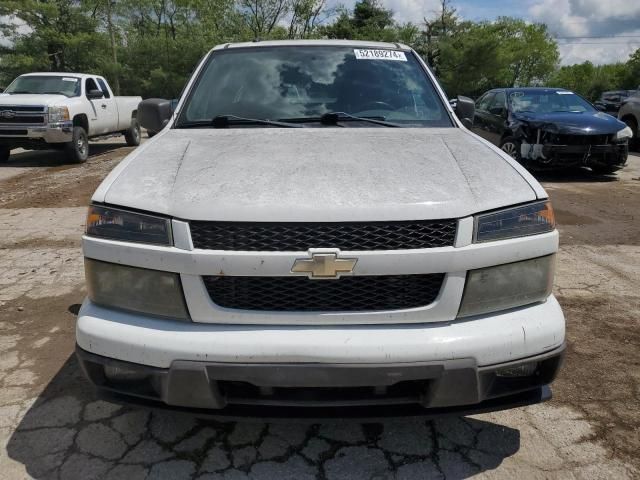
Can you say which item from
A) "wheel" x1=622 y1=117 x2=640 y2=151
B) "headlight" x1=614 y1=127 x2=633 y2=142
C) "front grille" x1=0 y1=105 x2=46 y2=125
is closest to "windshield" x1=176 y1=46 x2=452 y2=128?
"headlight" x1=614 y1=127 x2=633 y2=142

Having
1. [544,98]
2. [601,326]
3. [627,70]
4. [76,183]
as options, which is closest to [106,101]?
[76,183]

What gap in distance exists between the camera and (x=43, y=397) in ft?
8.79

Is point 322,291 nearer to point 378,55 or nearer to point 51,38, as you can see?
point 378,55

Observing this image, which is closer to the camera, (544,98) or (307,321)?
(307,321)

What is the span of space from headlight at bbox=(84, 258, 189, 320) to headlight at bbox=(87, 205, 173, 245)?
112 mm

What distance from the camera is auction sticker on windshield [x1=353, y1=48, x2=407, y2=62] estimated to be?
3.39 metres

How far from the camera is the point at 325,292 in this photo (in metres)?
1.90

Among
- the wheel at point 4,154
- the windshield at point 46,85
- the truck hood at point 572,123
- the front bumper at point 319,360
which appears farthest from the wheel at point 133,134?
the front bumper at point 319,360

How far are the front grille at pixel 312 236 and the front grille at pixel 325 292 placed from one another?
0.41 ft

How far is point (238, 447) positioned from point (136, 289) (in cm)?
87

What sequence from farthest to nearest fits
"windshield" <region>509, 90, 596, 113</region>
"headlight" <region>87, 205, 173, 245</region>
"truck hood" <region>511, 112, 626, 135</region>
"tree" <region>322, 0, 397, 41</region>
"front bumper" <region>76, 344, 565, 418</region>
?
"tree" <region>322, 0, 397, 41</region>, "windshield" <region>509, 90, 596, 113</region>, "truck hood" <region>511, 112, 626, 135</region>, "headlight" <region>87, 205, 173, 245</region>, "front bumper" <region>76, 344, 565, 418</region>

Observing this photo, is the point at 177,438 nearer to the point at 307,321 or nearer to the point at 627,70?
the point at 307,321

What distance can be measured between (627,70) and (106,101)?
214ft

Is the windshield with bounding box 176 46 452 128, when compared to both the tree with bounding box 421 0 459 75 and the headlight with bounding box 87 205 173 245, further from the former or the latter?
the tree with bounding box 421 0 459 75
